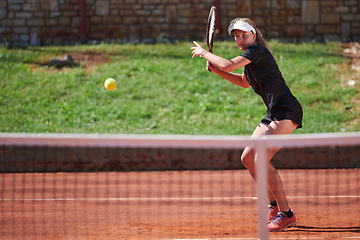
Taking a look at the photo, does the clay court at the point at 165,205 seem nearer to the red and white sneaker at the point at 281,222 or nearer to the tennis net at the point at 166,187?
the tennis net at the point at 166,187

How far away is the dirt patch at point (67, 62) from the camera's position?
9.75 m

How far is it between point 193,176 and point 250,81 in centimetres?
338

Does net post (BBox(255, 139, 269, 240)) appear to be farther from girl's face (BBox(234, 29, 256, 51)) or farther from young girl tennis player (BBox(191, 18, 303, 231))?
girl's face (BBox(234, 29, 256, 51))

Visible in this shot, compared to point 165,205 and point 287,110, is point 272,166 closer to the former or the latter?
point 287,110

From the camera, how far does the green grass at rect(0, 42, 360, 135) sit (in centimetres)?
771

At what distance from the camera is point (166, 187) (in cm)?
555

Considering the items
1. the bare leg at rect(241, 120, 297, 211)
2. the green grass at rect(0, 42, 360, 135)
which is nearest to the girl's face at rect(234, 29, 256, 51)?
the bare leg at rect(241, 120, 297, 211)

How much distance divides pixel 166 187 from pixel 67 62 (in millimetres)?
5777

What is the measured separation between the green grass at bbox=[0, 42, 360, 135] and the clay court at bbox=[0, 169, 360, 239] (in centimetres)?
140

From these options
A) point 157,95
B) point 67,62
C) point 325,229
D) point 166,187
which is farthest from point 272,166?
point 67,62

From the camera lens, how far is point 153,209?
4.30m

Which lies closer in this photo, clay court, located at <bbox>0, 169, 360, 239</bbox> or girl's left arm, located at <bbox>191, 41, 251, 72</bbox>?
girl's left arm, located at <bbox>191, 41, 251, 72</bbox>

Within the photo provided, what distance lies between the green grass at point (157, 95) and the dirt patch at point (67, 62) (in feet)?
0.44

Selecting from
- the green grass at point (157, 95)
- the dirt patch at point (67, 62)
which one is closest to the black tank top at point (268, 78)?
the green grass at point (157, 95)
